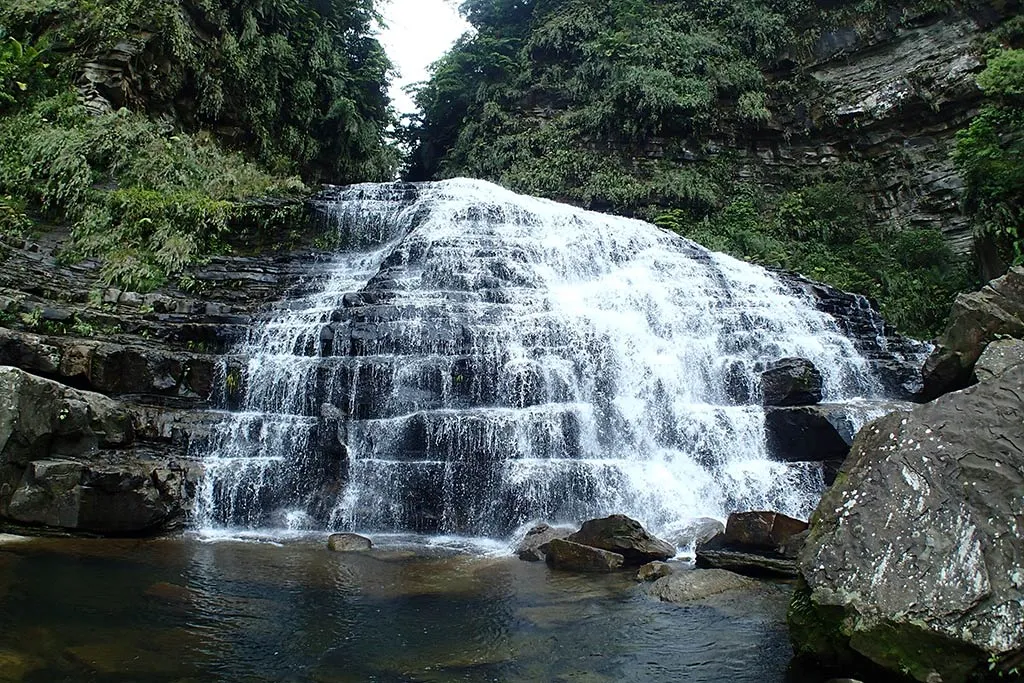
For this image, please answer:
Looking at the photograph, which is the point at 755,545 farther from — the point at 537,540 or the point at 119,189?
the point at 119,189

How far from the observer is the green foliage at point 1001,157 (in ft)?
53.2

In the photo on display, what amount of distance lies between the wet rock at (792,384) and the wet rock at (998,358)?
12.8ft

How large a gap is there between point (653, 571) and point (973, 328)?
7512 millimetres

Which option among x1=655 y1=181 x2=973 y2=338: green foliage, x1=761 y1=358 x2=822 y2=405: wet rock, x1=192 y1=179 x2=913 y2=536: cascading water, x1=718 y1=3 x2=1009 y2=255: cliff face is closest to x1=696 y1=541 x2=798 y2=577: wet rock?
x1=192 y1=179 x2=913 y2=536: cascading water

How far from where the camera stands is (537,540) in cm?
889

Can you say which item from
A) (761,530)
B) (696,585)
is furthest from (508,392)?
(696,585)

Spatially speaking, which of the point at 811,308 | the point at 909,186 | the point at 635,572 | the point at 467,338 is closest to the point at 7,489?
the point at 467,338

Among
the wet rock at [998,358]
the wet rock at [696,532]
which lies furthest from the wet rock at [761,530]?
the wet rock at [998,358]

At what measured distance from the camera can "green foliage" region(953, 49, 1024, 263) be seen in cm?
1622

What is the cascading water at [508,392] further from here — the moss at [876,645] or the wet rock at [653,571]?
the moss at [876,645]

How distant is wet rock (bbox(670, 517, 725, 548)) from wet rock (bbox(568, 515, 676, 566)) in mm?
526

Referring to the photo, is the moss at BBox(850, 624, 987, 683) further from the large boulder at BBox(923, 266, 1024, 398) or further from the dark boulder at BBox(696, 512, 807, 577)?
the large boulder at BBox(923, 266, 1024, 398)

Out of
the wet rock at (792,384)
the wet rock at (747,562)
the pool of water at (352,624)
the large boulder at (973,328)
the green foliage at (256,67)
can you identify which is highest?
the green foliage at (256,67)

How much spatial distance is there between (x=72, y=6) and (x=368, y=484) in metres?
15.4
